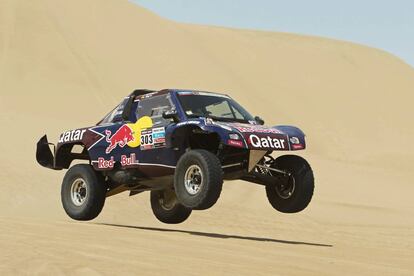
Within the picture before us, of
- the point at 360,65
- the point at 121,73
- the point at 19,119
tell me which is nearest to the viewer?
the point at 19,119

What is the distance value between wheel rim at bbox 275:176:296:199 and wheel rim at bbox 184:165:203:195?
1.43 metres

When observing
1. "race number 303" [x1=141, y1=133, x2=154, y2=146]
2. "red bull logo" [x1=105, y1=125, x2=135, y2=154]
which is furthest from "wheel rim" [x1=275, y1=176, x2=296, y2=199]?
"red bull logo" [x1=105, y1=125, x2=135, y2=154]

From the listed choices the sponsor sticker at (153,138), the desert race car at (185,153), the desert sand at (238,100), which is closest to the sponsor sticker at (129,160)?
the desert race car at (185,153)

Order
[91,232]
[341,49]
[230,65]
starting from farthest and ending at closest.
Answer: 1. [341,49]
2. [230,65]
3. [91,232]

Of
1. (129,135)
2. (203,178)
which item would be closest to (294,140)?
(203,178)

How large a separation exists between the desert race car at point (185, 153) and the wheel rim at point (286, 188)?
0.01 meters

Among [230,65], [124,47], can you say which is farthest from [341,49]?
[124,47]

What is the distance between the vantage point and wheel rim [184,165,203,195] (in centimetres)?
961

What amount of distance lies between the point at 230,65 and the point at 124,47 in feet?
23.4

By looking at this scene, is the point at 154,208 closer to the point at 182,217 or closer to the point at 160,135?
the point at 182,217

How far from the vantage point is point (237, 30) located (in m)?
55.2

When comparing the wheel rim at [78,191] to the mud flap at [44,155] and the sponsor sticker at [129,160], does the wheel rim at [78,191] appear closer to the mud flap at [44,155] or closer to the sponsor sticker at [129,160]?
the mud flap at [44,155]

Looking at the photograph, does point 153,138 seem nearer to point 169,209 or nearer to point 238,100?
point 169,209

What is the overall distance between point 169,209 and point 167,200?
185mm
